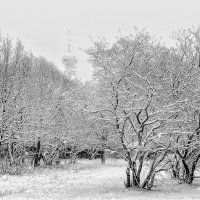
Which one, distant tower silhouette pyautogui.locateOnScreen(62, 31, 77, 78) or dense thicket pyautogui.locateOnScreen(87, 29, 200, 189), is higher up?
distant tower silhouette pyautogui.locateOnScreen(62, 31, 77, 78)

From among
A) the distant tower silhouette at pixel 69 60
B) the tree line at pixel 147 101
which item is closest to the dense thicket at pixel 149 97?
A: the tree line at pixel 147 101

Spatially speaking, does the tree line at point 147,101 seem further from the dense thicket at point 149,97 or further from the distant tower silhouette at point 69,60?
the distant tower silhouette at point 69,60

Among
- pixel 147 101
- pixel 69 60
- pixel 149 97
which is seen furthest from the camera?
pixel 69 60

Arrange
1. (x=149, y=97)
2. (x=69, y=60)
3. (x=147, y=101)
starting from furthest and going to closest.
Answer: (x=69, y=60) → (x=147, y=101) → (x=149, y=97)

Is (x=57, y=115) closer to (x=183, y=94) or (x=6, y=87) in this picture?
(x=6, y=87)

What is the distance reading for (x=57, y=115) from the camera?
27.7 meters

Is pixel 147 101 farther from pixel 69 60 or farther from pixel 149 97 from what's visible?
pixel 69 60

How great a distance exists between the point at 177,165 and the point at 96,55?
7173 millimetres

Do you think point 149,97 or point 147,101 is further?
point 147,101

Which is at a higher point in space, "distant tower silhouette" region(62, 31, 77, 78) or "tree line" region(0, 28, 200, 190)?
"distant tower silhouette" region(62, 31, 77, 78)

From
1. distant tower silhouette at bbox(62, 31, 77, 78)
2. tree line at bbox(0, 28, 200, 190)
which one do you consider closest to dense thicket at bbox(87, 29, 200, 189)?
tree line at bbox(0, 28, 200, 190)

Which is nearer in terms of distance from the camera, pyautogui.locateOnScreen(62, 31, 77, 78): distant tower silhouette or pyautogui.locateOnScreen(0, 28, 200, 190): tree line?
pyautogui.locateOnScreen(0, 28, 200, 190): tree line

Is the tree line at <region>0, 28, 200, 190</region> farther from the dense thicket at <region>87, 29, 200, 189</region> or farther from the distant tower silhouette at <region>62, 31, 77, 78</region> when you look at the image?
the distant tower silhouette at <region>62, 31, 77, 78</region>

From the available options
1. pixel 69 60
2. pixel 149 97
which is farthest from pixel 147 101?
pixel 69 60
